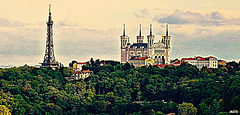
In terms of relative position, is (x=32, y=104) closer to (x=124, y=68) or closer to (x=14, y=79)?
(x=14, y=79)

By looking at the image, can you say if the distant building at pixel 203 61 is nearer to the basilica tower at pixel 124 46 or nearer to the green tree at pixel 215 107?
the basilica tower at pixel 124 46

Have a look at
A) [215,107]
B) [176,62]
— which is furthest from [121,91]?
[176,62]

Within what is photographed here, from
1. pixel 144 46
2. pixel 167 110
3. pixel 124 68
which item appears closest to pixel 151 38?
pixel 144 46

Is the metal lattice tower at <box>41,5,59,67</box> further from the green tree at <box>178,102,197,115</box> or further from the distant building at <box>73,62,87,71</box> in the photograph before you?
the green tree at <box>178,102,197,115</box>

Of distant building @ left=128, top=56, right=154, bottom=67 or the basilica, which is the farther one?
the basilica

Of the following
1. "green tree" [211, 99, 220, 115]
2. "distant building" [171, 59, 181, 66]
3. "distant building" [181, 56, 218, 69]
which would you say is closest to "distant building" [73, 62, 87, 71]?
"distant building" [171, 59, 181, 66]

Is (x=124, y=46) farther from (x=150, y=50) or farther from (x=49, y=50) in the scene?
(x=49, y=50)
